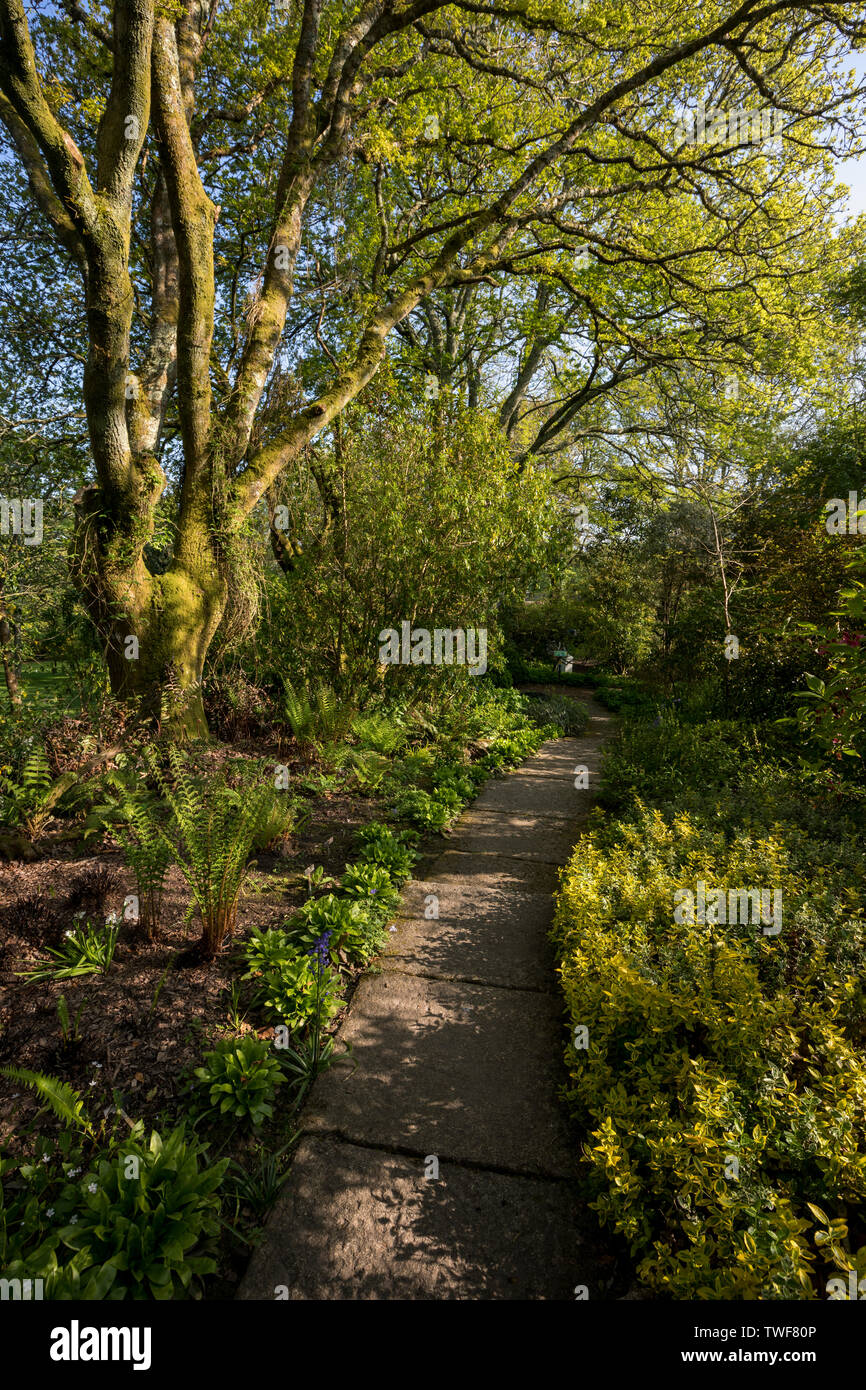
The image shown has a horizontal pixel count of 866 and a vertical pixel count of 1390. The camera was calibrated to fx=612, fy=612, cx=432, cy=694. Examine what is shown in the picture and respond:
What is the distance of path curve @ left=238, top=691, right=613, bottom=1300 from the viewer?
6.69 ft

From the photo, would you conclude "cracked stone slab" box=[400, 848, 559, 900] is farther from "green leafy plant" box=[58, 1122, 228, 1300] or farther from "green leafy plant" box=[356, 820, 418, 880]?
"green leafy plant" box=[58, 1122, 228, 1300]

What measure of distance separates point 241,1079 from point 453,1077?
37.3 inches

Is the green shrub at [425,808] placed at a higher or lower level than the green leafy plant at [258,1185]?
higher

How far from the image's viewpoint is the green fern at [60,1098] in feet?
7.16

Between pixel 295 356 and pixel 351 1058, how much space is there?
9.39 metres

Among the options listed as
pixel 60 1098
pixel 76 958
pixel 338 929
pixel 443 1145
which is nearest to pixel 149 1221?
pixel 60 1098

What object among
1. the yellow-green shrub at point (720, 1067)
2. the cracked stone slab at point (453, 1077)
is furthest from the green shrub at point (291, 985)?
the yellow-green shrub at point (720, 1067)

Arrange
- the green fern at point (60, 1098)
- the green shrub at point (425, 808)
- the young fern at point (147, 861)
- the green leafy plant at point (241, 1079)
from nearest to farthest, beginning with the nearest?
the green fern at point (60, 1098) < the green leafy plant at point (241, 1079) < the young fern at point (147, 861) < the green shrub at point (425, 808)

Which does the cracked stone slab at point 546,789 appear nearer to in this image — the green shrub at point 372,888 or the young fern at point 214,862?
the green shrub at point 372,888

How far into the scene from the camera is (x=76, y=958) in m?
3.08

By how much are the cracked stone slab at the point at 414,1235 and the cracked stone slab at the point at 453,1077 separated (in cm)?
10

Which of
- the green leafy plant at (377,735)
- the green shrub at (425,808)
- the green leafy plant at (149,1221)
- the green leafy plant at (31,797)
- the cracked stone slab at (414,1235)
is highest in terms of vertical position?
the green leafy plant at (377,735)

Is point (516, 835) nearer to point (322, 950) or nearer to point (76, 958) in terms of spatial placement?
point (322, 950)

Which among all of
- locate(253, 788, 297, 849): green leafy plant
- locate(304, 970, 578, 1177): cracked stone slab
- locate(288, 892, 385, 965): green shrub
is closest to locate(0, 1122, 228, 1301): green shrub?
locate(304, 970, 578, 1177): cracked stone slab
